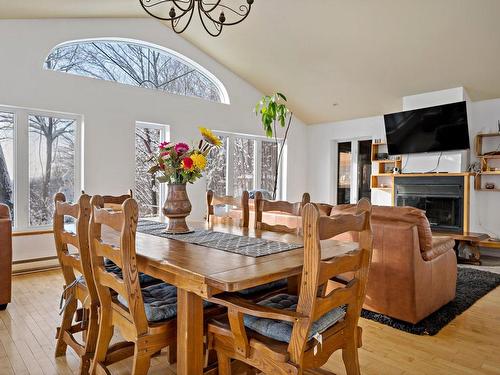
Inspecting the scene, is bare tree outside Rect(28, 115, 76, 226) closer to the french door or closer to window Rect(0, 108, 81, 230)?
window Rect(0, 108, 81, 230)

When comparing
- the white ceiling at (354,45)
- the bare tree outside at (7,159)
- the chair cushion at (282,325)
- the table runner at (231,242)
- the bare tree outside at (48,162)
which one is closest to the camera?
the chair cushion at (282,325)

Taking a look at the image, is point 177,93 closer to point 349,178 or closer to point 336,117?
point 336,117

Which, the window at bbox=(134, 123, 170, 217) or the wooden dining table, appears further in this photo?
the window at bbox=(134, 123, 170, 217)

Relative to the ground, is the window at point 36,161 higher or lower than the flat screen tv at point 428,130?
lower

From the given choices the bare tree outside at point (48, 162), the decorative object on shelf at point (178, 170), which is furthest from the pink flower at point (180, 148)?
the bare tree outside at point (48, 162)

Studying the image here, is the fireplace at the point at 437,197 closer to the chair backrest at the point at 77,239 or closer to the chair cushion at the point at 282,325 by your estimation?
the chair cushion at the point at 282,325

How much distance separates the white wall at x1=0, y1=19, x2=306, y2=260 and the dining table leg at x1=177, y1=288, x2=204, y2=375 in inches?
144

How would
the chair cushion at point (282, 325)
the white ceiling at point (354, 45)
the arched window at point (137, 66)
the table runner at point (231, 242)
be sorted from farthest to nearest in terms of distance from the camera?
the arched window at point (137, 66), the white ceiling at point (354, 45), the table runner at point (231, 242), the chair cushion at point (282, 325)

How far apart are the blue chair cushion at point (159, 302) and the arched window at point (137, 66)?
386 cm

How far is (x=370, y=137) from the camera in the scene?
23.0 feet

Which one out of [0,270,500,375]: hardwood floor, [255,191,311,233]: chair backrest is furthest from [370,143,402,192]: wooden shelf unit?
[255,191,311,233]: chair backrest

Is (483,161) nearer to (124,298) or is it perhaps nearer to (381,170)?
(381,170)

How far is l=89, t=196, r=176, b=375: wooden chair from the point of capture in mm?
1460

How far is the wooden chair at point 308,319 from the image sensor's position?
126 centimetres
